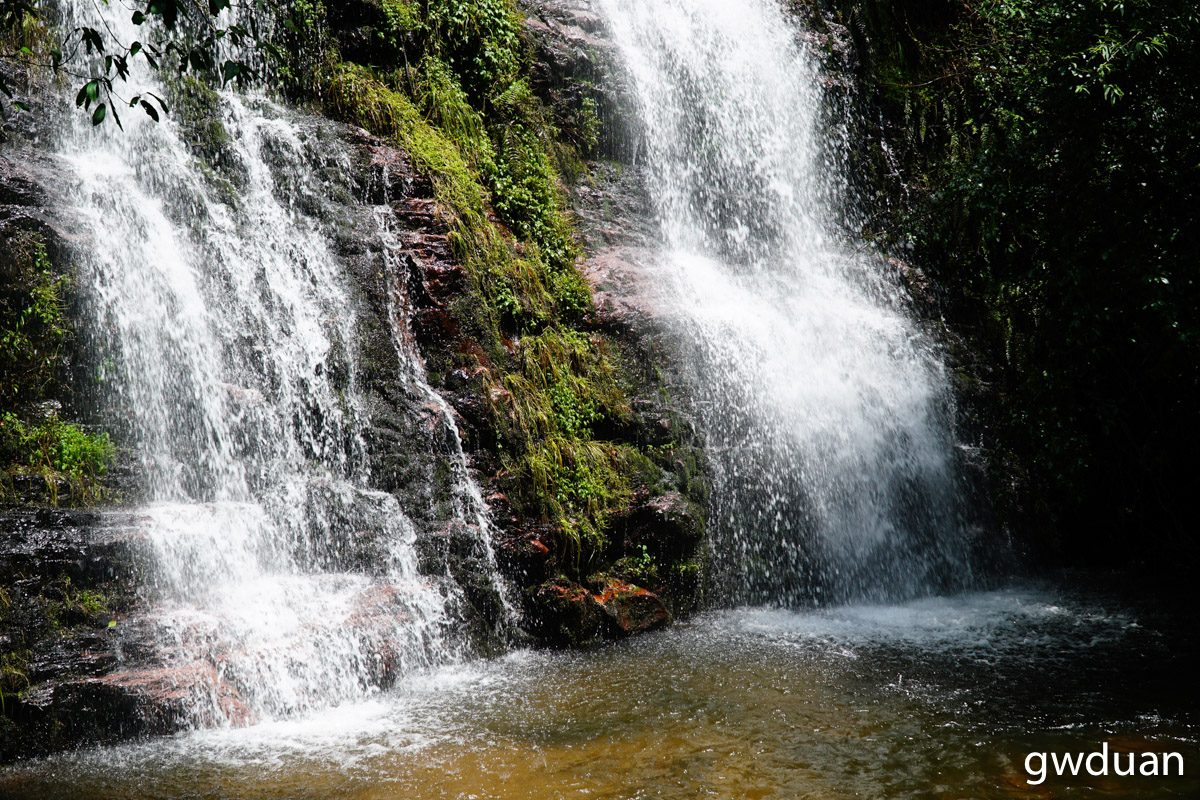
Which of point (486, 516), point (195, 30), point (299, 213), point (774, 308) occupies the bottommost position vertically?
point (486, 516)

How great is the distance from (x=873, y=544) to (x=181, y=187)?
7919 millimetres

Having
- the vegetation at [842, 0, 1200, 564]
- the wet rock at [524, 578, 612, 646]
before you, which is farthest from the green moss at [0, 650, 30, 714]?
the vegetation at [842, 0, 1200, 564]

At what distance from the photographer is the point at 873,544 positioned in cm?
870

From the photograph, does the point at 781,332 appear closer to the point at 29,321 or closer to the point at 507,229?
the point at 507,229

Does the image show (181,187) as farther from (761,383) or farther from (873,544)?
(873,544)

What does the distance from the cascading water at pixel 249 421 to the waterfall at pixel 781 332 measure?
3301 millimetres

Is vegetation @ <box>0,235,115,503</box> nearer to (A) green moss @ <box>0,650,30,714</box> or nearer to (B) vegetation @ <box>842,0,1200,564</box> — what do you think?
(A) green moss @ <box>0,650,30,714</box>

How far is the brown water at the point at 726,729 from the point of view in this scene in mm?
4109

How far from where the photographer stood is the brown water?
411 centimetres

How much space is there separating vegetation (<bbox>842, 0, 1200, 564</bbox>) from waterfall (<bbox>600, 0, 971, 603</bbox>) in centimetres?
113

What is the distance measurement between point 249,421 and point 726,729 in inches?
181

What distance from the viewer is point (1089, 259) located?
6922mm

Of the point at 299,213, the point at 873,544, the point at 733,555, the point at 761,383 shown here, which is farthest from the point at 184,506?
the point at 873,544

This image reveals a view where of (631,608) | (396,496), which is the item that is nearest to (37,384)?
(396,496)
